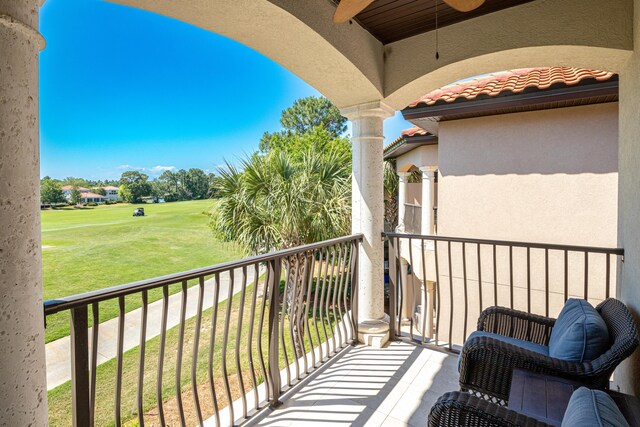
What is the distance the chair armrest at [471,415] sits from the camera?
1221mm

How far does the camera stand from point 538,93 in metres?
3.93

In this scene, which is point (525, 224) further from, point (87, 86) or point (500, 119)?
point (87, 86)

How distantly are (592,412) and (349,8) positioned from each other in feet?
6.72

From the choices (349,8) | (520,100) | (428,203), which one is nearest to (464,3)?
(349,8)

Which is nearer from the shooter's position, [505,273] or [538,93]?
[538,93]

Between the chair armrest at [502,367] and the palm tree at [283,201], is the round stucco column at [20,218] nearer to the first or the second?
the chair armrest at [502,367]

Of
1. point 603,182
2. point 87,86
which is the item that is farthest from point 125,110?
point 603,182

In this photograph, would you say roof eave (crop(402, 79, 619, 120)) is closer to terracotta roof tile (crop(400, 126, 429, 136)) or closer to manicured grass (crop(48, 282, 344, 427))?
terracotta roof tile (crop(400, 126, 429, 136))

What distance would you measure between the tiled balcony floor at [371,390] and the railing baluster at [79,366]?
110cm

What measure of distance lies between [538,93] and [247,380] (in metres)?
5.62

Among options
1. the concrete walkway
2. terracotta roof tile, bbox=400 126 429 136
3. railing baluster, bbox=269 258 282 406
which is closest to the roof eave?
terracotta roof tile, bbox=400 126 429 136

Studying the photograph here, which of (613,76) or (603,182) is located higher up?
(613,76)

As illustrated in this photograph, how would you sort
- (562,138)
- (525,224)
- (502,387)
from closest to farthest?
1. (502,387)
2. (562,138)
3. (525,224)

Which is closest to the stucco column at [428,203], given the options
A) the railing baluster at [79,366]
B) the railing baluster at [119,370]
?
the railing baluster at [119,370]
